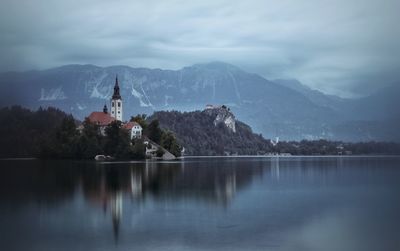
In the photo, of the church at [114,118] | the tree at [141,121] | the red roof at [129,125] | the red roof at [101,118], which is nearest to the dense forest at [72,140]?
the tree at [141,121]

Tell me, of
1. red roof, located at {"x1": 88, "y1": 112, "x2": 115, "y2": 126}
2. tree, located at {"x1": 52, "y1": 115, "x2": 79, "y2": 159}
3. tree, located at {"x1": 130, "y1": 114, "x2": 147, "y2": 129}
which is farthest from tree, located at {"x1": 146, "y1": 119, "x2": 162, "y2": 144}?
tree, located at {"x1": 52, "y1": 115, "x2": 79, "y2": 159}

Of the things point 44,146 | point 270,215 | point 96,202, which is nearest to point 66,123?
point 44,146

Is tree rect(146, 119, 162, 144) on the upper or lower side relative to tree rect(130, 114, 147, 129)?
lower

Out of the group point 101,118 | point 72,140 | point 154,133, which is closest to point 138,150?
point 154,133

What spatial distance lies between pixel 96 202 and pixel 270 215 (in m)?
10.9

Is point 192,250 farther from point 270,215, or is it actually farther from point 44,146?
point 44,146

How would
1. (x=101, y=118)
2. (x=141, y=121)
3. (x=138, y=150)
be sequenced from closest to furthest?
(x=138, y=150) → (x=141, y=121) → (x=101, y=118)

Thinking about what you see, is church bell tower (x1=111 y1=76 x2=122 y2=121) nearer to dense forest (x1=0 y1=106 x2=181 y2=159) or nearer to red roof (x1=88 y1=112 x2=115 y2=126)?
red roof (x1=88 y1=112 x2=115 y2=126)

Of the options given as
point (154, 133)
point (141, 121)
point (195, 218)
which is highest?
point (141, 121)

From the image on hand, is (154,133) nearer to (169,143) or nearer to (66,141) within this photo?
(169,143)

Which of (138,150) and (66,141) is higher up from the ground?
(66,141)

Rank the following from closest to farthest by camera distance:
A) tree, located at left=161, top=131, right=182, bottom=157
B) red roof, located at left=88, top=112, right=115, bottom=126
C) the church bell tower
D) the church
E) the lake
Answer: the lake → tree, located at left=161, top=131, right=182, bottom=157 → the church → red roof, located at left=88, top=112, right=115, bottom=126 → the church bell tower

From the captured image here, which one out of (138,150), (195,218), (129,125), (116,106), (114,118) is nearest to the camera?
(195,218)

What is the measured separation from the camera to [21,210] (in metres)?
29.6
